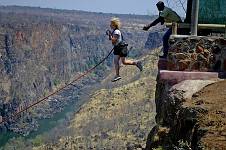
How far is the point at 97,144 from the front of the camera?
44.7 m

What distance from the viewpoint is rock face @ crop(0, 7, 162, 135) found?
9088 cm

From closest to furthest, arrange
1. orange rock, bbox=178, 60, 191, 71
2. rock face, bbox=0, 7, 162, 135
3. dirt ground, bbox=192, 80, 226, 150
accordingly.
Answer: dirt ground, bbox=192, 80, 226, 150 → orange rock, bbox=178, 60, 191, 71 → rock face, bbox=0, 7, 162, 135

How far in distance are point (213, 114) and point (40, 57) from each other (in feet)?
338

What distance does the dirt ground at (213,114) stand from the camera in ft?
21.6

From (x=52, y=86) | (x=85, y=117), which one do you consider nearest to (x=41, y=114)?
(x=52, y=86)

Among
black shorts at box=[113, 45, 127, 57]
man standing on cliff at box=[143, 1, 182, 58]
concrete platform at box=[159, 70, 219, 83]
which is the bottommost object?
concrete platform at box=[159, 70, 219, 83]

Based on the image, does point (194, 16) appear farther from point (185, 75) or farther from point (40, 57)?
point (40, 57)

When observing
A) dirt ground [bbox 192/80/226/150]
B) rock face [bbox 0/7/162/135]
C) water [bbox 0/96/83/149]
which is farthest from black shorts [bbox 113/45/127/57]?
rock face [bbox 0/7/162/135]

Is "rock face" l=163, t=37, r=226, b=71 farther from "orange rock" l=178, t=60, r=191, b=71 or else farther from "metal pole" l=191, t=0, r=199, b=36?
"metal pole" l=191, t=0, r=199, b=36

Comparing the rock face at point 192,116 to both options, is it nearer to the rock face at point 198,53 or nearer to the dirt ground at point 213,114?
the dirt ground at point 213,114

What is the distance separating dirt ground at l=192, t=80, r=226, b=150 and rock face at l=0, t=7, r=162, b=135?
243 ft

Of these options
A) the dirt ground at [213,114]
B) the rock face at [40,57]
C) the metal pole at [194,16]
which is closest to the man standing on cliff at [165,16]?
the metal pole at [194,16]

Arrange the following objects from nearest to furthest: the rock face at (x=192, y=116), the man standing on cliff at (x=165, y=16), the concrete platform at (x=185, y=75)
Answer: the rock face at (x=192, y=116) < the concrete platform at (x=185, y=75) < the man standing on cliff at (x=165, y=16)

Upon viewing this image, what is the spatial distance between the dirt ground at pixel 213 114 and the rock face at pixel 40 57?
74.2 meters
